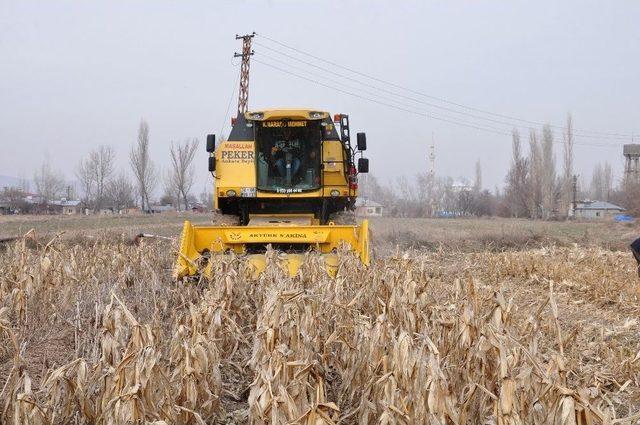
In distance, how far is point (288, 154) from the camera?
9.91 m

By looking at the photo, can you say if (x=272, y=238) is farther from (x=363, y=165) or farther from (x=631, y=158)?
(x=631, y=158)

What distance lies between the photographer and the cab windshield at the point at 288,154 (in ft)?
32.1

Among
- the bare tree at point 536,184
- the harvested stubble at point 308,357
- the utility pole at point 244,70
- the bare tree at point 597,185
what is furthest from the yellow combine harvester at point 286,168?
the bare tree at point 597,185

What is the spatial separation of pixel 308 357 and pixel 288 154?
6440 mm

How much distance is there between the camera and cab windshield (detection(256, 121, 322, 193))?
9.78 m

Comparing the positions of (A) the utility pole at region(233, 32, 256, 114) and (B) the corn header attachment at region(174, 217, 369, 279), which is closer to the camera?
(B) the corn header attachment at region(174, 217, 369, 279)

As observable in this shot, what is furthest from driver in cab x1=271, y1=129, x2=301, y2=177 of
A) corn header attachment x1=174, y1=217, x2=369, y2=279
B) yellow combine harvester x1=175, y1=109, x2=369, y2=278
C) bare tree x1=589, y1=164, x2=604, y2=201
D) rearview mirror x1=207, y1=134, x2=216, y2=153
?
bare tree x1=589, y1=164, x2=604, y2=201

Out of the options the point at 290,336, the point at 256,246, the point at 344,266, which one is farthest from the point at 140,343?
the point at 256,246

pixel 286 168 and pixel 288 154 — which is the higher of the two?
pixel 288 154

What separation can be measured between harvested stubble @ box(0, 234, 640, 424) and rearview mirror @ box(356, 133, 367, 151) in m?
2.86

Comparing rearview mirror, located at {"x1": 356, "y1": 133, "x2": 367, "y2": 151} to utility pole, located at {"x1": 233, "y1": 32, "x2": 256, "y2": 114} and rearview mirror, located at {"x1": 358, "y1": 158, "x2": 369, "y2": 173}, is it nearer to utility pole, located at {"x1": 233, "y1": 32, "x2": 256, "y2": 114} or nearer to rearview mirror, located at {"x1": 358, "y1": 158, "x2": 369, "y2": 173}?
rearview mirror, located at {"x1": 358, "y1": 158, "x2": 369, "y2": 173}

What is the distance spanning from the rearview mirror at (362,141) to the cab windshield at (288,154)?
76 cm

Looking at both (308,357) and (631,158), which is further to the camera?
(631,158)

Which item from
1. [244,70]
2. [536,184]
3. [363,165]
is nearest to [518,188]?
[536,184]
